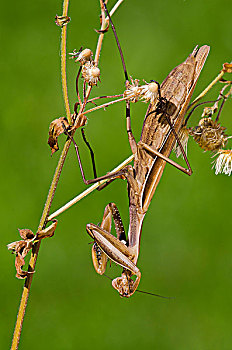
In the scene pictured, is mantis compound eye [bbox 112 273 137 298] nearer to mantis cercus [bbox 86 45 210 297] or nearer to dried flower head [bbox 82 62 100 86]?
mantis cercus [bbox 86 45 210 297]

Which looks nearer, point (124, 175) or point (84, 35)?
point (124, 175)

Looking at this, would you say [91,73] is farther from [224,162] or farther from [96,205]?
[96,205]

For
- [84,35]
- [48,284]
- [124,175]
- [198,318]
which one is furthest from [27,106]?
[124,175]

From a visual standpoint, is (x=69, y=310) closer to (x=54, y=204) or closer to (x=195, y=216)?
(x=54, y=204)

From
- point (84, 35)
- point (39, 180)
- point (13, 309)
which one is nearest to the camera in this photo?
point (13, 309)

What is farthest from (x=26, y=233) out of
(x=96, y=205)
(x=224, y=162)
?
(x=96, y=205)

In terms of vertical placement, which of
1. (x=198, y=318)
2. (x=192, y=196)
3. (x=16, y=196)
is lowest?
(x=198, y=318)
